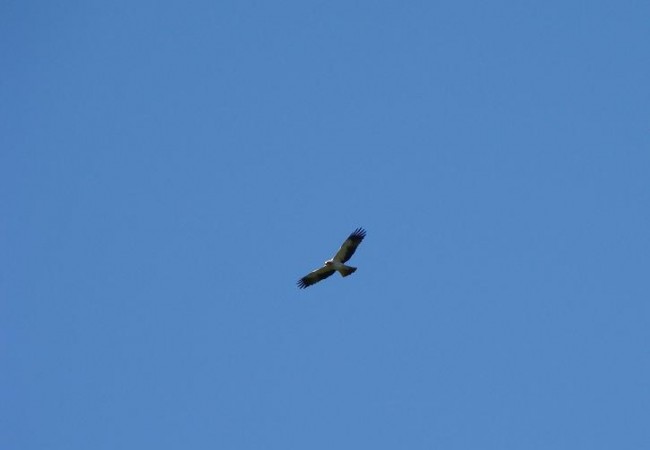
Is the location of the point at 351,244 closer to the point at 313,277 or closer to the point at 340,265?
the point at 340,265

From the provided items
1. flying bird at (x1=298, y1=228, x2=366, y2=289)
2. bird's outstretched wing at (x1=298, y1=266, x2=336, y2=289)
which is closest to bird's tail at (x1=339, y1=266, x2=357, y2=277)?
flying bird at (x1=298, y1=228, x2=366, y2=289)

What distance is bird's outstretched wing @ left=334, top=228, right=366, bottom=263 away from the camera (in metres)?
34.3

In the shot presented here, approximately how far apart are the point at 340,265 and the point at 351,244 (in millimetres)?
711

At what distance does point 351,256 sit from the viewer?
3462 centimetres

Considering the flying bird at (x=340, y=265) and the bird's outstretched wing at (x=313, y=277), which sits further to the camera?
the bird's outstretched wing at (x=313, y=277)

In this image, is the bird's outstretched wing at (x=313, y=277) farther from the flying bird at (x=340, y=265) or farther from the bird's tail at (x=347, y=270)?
the bird's tail at (x=347, y=270)

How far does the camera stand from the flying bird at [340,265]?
113 feet

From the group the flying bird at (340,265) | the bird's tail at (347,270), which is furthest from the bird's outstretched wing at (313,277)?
the bird's tail at (347,270)

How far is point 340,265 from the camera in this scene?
3462 centimetres

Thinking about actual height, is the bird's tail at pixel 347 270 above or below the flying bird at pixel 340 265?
below

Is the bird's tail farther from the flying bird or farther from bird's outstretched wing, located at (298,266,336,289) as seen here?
bird's outstretched wing, located at (298,266,336,289)

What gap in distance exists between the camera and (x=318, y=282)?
35.5 meters

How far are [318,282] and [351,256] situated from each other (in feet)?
4.83

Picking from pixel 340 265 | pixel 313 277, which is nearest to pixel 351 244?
pixel 340 265
